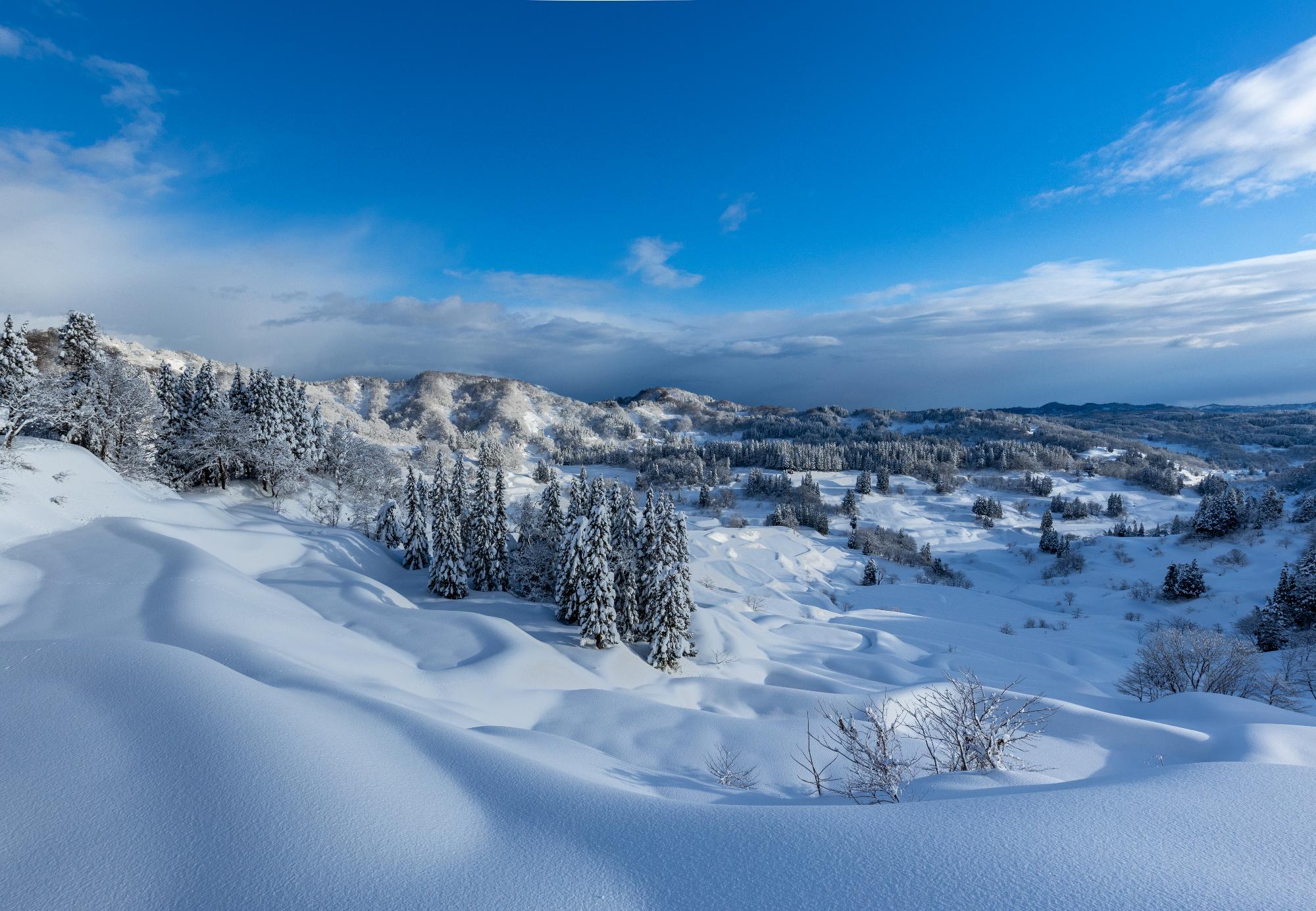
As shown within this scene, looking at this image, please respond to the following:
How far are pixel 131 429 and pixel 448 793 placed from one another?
6146 centimetres

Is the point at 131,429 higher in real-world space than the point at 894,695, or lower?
higher

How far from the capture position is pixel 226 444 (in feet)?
161

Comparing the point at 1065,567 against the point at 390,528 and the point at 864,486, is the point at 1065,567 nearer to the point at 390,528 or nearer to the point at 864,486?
the point at 864,486

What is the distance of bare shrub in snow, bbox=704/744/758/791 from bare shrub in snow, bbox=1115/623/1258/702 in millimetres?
24606

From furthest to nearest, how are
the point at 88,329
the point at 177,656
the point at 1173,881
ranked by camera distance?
the point at 88,329 < the point at 177,656 < the point at 1173,881

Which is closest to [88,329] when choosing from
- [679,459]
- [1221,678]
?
[1221,678]

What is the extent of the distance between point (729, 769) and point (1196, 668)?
31242 mm

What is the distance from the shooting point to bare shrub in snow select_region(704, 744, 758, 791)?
13133 mm

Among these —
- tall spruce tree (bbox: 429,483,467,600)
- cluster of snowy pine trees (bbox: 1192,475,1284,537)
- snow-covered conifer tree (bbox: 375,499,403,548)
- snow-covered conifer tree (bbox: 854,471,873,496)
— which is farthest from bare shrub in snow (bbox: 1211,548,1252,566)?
snow-covered conifer tree (bbox: 375,499,403,548)

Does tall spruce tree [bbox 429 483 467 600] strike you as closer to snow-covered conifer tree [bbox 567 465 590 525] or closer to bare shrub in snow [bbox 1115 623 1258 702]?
snow-covered conifer tree [bbox 567 465 590 525]

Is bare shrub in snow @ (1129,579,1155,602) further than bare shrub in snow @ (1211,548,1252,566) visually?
No

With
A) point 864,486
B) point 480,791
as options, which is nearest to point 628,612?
point 480,791

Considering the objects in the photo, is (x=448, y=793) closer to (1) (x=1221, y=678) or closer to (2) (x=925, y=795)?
(2) (x=925, y=795)

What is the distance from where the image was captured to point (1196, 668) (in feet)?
95.0
